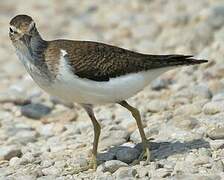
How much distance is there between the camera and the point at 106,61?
8.06m

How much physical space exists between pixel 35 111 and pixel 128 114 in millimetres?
1625

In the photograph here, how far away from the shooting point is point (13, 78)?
1248cm

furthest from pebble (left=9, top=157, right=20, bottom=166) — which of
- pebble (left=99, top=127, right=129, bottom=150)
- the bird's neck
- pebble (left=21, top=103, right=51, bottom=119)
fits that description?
pebble (left=21, top=103, right=51, bottom=119)

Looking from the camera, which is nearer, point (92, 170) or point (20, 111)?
point (92, 170)

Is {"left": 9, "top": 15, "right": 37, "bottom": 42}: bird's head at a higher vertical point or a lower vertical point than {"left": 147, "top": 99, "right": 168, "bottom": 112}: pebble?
higher

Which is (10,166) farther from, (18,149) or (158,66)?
(158,66)

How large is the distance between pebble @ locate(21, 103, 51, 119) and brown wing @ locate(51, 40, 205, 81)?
270 cm

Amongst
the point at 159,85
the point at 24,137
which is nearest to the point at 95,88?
the point at 24,137

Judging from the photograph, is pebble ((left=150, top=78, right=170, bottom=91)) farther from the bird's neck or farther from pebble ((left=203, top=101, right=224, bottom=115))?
the bird's neck

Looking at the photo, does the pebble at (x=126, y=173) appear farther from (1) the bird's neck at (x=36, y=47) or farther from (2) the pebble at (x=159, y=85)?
(2) the pebble at (x=159, y=85)

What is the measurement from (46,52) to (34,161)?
62.1 inches

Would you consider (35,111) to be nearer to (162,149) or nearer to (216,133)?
(162,149)

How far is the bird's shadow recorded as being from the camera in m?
8.20

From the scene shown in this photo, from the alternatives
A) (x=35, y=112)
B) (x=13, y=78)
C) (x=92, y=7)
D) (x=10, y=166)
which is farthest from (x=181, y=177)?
(x=92, y=7)
